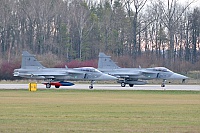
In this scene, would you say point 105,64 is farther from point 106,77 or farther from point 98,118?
point 98,118

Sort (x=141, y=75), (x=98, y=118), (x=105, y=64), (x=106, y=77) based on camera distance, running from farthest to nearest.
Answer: (x=105, y=64) → (x=141, y=75) → (x=106, y=77) → (x=98, y=118)

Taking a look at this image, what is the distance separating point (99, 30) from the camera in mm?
104688

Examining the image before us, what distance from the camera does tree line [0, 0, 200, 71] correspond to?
96312 millimetres

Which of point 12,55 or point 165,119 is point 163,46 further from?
point 165,119

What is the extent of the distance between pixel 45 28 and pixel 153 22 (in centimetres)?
1692

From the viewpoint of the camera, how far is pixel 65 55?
10106 centimetres

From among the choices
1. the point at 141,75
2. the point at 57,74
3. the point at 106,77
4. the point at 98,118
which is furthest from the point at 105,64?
the point at 98,118

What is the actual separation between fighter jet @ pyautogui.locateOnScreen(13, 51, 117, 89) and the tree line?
3165cm

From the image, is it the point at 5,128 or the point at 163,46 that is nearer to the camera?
the point at 5,128

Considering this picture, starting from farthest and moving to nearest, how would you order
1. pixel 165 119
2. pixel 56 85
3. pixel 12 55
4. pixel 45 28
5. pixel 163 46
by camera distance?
pixel 163 46
pixel 45 28
pixel 12 55
pixel 56 85
pixel 165 119

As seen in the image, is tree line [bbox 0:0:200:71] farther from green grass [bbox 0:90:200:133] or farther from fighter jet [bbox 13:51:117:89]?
green grass [bbox 0:90:200:133]

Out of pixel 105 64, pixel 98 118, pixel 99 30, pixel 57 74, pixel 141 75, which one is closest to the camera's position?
pixel 98 118

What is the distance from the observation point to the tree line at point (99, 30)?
96312 millimetres

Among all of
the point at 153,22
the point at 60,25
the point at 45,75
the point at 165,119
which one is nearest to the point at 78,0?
the point at 60,25
